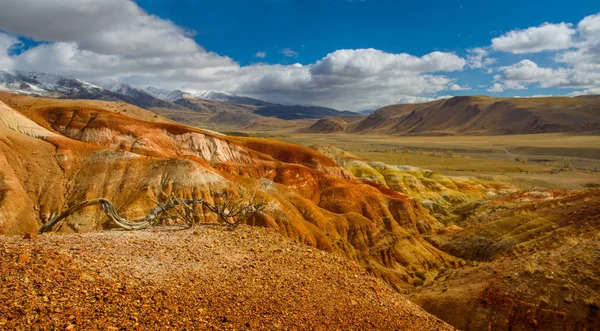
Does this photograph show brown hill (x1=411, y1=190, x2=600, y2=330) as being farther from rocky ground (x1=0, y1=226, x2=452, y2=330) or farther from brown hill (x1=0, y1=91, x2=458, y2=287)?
brown hill (x1=0, y1=91, x2=458, y2=287)

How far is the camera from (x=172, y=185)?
3756cm

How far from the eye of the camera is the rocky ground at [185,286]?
7570 mm

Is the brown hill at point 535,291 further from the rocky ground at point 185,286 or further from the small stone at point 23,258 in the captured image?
the small stone at point 23,258

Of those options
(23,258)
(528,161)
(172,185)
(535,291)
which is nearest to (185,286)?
(23,258)

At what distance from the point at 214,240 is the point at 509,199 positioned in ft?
201

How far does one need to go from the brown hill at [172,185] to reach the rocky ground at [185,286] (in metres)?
23.9

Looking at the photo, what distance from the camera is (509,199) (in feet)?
203

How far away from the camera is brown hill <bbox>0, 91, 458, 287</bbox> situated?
33.9m

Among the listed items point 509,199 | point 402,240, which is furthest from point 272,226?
point 509,199

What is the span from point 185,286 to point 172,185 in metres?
29.8

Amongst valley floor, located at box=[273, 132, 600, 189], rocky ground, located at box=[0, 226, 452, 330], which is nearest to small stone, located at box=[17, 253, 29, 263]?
rocky ground, located at box=[0, 226, 452, 330]

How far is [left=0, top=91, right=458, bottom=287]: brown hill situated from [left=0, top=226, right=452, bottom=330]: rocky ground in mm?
23938

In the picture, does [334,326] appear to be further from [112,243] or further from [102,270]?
[112,243]

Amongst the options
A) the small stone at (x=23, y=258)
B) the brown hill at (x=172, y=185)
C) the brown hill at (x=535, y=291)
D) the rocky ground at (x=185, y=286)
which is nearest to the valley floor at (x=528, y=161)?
the brown hill at (x=172, y=185)
